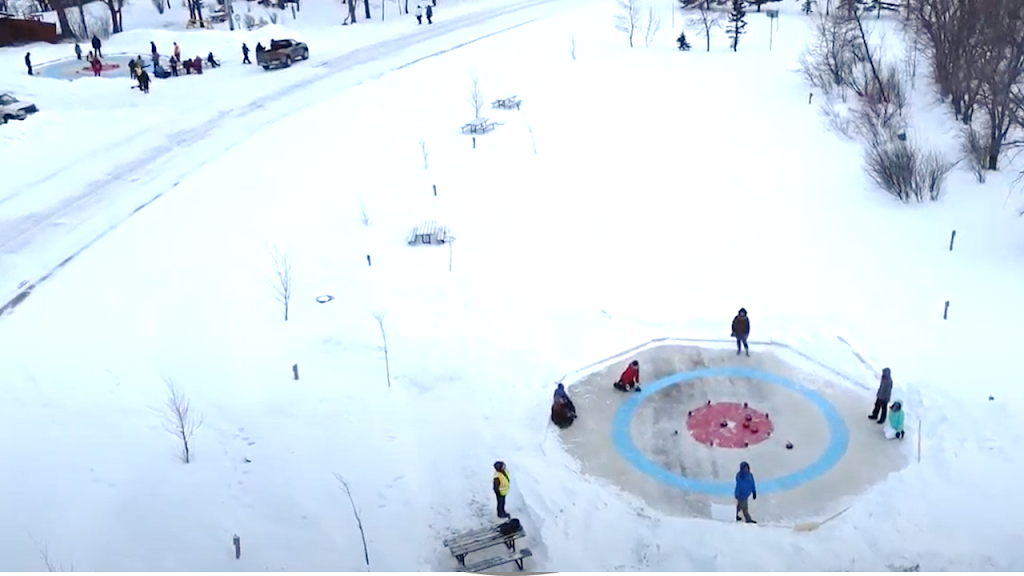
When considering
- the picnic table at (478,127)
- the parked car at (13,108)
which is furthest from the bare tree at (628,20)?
the parked car at (13,108)

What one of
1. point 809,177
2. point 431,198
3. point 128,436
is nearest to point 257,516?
point 128,436

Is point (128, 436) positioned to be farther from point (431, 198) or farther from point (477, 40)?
point (477, 40)

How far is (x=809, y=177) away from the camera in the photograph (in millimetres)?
25406

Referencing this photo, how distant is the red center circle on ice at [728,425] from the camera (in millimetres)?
14219

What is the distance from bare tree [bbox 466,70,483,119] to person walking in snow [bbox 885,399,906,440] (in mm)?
19425

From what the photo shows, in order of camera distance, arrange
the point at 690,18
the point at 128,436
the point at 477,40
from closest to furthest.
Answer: the point at 128,436
the point at 477,40
the point at 690,18

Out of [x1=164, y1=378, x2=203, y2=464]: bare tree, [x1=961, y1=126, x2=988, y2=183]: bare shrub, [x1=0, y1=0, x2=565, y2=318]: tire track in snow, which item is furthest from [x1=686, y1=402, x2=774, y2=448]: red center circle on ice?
[x1=0, y1=0, x2=565, y2=318]: tire track in snow

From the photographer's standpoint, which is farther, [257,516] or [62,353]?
[62,353]

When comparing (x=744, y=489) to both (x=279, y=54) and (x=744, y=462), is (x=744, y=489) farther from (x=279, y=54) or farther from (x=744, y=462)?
(x=279, y=54)

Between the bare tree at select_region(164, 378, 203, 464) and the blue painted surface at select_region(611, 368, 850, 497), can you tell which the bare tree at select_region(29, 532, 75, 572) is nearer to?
the bare tree at select_region(164, 378, 203, 464)

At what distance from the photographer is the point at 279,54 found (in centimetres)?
3831

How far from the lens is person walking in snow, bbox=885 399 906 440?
13.8m

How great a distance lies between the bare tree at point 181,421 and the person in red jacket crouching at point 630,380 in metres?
6.74

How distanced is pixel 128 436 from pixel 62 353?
3369 millimetres
